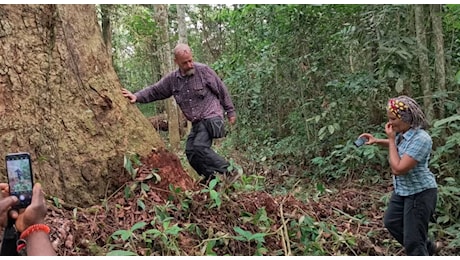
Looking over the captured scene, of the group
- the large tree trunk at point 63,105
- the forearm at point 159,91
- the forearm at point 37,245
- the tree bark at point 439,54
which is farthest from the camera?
the tree bark at point 439,54

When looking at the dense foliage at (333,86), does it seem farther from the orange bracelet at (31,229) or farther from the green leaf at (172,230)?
the orange bracelet at (31,229)

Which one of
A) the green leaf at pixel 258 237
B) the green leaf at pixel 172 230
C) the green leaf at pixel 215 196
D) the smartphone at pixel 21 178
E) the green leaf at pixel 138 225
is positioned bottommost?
the green leaf at pixel 258 237

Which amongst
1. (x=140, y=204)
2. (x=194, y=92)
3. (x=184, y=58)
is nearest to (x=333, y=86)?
(x=194, y=92)

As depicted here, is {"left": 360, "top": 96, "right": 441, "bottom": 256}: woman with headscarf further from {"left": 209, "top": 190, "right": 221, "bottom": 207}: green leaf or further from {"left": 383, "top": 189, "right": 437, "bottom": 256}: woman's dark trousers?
{"left": 209, "top": 190, "right": 221, "bottom": 207}: green leaf

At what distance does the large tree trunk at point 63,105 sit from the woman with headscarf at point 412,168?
2.31m

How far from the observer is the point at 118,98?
14.8ft

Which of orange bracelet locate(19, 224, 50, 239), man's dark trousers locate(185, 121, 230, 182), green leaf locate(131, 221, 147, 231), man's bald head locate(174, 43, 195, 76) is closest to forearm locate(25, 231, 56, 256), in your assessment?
orange bracelet locate(19, 224, 50, 239)

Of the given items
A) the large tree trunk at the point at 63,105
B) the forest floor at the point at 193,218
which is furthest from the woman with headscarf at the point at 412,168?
the large tree trunk at the point at 63,105

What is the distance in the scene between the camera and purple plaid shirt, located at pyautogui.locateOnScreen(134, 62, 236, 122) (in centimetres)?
504

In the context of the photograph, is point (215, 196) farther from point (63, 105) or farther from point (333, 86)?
point (333, 86)

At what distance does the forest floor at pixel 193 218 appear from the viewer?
3629 mm

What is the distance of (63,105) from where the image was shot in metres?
4.20

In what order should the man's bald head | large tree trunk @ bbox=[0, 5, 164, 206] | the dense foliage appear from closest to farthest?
1. large tree trunk @ bbox=[0, 5, 164, 206]
2. the man's bald head
3. the dense foliage

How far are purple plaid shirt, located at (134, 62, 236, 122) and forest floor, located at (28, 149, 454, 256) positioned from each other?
25.8 inches
